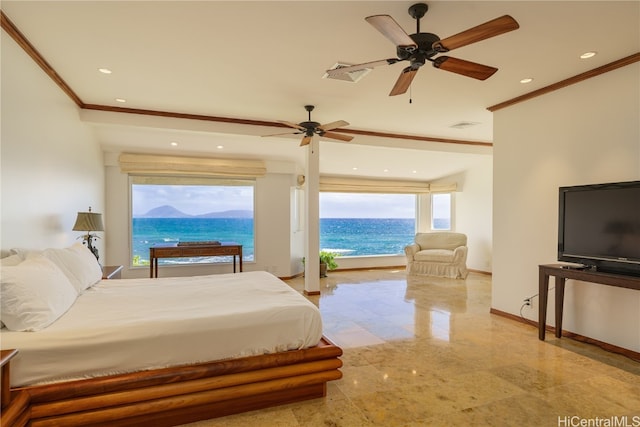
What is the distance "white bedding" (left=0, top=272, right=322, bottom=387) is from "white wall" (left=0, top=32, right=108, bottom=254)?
82 cm

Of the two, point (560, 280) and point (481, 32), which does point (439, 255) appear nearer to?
point (560, 280)

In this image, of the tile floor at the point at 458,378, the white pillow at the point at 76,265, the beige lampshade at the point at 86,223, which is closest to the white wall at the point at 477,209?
the tile floor at the point at 458,378

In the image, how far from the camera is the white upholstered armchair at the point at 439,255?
7.18 meters

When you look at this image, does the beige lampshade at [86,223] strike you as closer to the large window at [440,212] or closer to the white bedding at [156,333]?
the white bedding at [156,333]

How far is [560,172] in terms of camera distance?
3764 millimetres

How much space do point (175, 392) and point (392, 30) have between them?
2.45 metres

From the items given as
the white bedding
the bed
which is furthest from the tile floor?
the white bedding

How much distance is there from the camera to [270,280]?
343cm

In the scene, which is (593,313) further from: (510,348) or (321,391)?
(321,391)

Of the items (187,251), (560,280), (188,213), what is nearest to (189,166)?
(188,213)

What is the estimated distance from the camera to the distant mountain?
Answer: 6496 millimetres

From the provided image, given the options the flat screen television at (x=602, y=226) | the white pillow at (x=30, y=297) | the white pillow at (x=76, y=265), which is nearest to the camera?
the white pillow at (x=30, y=297)

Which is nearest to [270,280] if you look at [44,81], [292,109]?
[292,109]

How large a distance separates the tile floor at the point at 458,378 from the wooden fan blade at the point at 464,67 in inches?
A: 88.6
